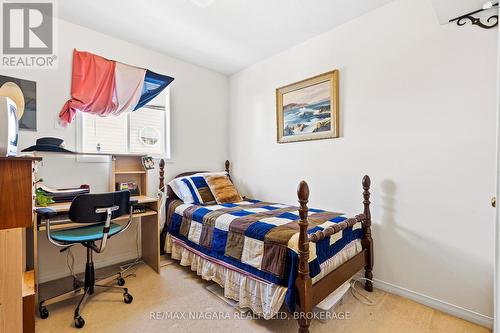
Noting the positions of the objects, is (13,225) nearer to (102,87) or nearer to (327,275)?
(327,275)

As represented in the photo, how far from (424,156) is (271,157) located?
1698 millimetres

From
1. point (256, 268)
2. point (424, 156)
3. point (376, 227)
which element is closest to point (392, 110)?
point (424, 156)

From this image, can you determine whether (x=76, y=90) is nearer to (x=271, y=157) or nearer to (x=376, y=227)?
(x=271, y=157)

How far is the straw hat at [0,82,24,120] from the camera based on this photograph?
82.0 inches

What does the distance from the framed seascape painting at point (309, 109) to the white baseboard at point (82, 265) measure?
2.32 meters

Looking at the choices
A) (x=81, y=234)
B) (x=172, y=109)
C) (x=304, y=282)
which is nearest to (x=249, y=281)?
(x=304, y=282)

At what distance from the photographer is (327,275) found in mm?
1698

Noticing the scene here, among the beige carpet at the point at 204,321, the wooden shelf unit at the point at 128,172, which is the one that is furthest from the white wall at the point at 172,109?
the beige carpet at the point at 204,321

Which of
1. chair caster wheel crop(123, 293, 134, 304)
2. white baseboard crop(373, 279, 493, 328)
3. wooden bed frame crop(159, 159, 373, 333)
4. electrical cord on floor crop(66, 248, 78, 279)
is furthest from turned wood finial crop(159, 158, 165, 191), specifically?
white baseboard crop(373, 279, 493, 328)

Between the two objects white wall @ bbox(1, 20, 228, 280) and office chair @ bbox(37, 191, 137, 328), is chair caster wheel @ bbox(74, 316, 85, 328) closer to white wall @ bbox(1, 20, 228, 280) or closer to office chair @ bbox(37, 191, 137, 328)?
office chair @ bbox(37, 191, 137, 328)

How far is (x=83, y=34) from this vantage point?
8.22ft

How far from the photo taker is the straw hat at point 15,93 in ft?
6.84

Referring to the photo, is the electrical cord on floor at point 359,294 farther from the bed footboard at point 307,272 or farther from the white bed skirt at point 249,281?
the white bed skirt at point 249,281

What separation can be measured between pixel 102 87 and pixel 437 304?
3.68 metres
